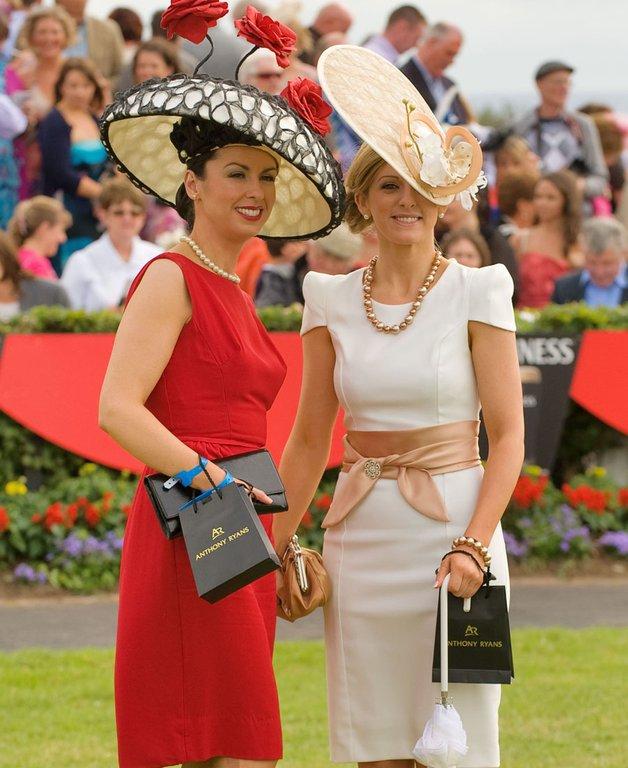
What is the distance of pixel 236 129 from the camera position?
11.6 feet

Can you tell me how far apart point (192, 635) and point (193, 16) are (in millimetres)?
1501

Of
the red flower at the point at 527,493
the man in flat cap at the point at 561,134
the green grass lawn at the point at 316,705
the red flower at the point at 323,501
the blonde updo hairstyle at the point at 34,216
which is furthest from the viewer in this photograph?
the man in flat cap at the point at 561,134

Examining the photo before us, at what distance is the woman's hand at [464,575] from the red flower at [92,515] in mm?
4667

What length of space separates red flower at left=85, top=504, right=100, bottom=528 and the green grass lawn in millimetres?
1418

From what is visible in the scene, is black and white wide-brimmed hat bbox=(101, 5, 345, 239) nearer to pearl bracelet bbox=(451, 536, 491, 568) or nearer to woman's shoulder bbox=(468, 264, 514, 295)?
woman's shoulder bbox=(468, 264, 514, 295)

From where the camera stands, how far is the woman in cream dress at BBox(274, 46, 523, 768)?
150 inches

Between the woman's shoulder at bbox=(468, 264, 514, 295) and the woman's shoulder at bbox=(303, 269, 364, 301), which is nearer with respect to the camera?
the woman's shoulder at bbox=(468, 264, 514, 295)

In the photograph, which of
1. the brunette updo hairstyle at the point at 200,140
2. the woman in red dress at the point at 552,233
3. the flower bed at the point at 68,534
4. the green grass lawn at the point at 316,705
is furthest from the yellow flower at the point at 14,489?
the brunette updo hairstyle at the point at 200,140

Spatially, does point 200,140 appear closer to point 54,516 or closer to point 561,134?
point 54,516

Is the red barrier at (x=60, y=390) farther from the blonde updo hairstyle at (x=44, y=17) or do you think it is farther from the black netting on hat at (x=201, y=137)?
the black netting on hat at (x=201, y=137)

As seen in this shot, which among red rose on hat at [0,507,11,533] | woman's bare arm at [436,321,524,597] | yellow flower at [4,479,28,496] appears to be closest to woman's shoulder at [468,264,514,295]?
woman's bare arm at [436,321,524,597]

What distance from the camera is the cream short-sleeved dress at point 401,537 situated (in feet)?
12.5

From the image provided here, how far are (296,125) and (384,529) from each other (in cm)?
105

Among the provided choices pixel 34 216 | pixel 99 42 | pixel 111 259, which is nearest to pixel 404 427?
pixel 111 259
